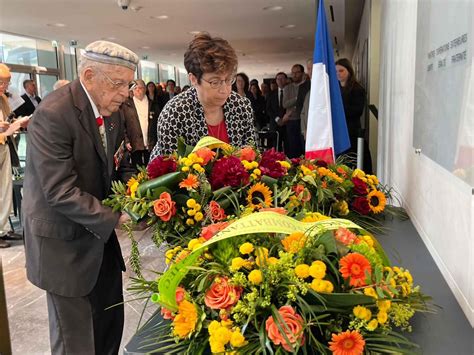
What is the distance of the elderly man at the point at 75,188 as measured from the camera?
5.13 feet

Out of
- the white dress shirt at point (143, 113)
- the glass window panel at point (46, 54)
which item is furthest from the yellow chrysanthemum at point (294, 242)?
the glass window panel at point (46, 54)

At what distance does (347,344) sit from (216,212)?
61 cm

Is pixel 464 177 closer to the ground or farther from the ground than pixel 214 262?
farther from the ground

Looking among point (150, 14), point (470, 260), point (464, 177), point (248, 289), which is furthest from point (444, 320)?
point (150, 14)

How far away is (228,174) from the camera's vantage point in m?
1.38

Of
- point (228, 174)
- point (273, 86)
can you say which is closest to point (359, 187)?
point (228, 174)

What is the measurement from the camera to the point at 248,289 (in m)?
0.82

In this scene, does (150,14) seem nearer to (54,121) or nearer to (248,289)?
(54,121)

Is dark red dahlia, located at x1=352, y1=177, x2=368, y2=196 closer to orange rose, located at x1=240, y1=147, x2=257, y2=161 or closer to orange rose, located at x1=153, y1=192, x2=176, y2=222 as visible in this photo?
orange rose, located at x1=240, y1=147, x2=257, y2=161

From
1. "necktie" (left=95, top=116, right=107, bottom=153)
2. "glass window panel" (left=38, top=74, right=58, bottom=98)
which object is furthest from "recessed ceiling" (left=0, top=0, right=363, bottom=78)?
"necktie" (left=95, top=116, right=107, bottom=153)

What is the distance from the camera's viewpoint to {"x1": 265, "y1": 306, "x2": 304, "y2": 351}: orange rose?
2.43 ft

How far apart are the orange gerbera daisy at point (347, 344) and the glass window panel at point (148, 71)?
1649cm

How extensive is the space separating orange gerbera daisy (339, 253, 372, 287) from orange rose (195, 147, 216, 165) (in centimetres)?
70

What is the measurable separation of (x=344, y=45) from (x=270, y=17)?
6.01 m
